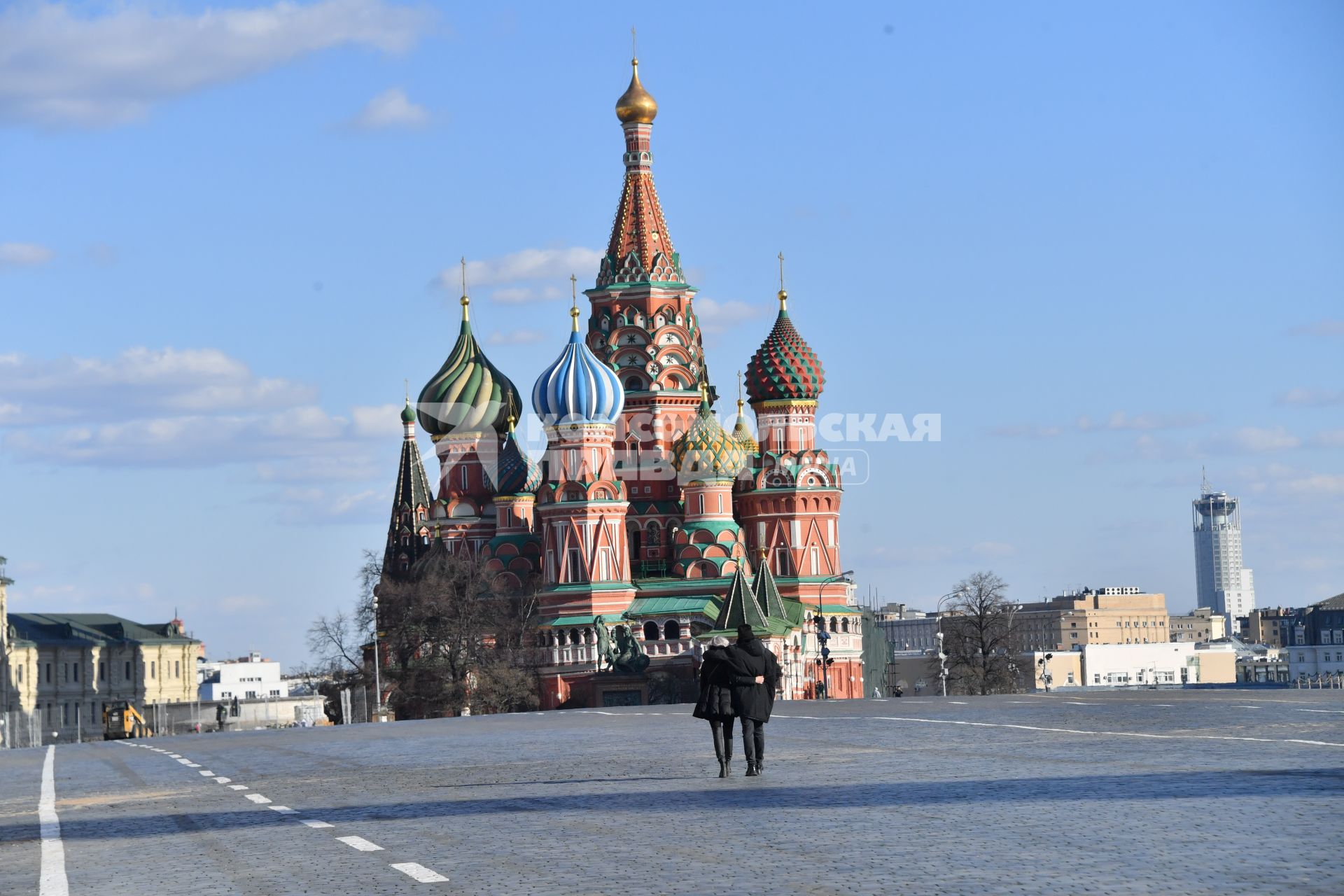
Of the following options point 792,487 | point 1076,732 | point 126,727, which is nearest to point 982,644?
point 792,487

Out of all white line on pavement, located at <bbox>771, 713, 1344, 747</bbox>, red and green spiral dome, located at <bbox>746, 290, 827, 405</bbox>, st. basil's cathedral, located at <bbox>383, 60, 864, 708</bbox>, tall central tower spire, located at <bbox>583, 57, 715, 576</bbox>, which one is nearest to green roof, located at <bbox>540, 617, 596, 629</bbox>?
st. basil's cathedral, located at <bbox>383, 60, 864, 708</bbox>

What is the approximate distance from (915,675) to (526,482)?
77.0 meters

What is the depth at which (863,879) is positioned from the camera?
12.2m

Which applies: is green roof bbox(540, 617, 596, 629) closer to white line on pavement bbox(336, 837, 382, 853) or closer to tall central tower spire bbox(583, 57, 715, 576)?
tall central tower spire bbox(583, 57, 715, 576)

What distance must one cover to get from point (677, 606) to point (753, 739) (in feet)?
222

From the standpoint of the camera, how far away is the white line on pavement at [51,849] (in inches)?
531

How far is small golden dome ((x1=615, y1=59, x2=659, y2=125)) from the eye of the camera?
95188 millimetres

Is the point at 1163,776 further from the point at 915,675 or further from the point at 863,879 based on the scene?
the point at 915,675

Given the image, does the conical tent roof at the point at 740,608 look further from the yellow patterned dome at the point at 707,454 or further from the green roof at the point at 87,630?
the green roof at the point at 87,630

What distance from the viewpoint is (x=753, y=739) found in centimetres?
2061

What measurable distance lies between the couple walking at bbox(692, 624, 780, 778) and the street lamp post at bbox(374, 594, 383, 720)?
213 feet

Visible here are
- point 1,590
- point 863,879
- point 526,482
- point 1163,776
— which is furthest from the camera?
point 1,590

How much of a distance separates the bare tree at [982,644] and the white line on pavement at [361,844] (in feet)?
253

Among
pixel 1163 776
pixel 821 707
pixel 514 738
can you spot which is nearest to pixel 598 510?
pixel 821 707
